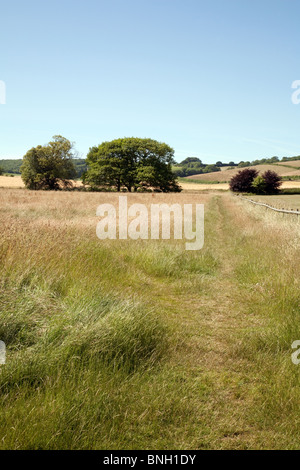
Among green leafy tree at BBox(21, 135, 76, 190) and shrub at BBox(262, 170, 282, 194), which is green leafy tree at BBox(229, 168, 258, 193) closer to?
shrub at BBox(262, 170, 282, 194)

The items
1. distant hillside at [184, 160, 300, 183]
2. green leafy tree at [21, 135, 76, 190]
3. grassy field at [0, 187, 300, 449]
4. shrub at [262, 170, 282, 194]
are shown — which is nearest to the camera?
grassy field at [0, 187, 300, 449]

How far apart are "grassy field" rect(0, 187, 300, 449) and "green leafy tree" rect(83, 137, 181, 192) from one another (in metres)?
55.9

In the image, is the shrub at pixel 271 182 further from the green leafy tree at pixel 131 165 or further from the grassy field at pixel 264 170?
the grassy field at pixel 264 170

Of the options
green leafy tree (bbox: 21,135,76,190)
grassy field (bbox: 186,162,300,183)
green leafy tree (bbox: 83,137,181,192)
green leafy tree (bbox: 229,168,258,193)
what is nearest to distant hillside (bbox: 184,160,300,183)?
grassy field (bbox: 186,162,300,183)

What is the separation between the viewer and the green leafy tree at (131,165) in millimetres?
62031

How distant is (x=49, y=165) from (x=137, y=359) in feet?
207

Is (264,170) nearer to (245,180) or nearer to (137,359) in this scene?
(245,180)

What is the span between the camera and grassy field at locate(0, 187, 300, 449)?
2.68 metres

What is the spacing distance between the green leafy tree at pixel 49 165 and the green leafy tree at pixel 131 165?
16.1ft

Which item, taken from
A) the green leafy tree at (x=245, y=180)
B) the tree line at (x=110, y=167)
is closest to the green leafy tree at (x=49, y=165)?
the tree line at (x=110, y=167)

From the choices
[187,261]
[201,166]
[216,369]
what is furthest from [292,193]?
[201,166]

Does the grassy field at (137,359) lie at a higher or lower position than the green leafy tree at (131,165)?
lower

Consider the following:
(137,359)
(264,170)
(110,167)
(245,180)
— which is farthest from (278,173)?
(137,359)

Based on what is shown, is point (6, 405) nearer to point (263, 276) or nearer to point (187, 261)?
point (263, 276)
